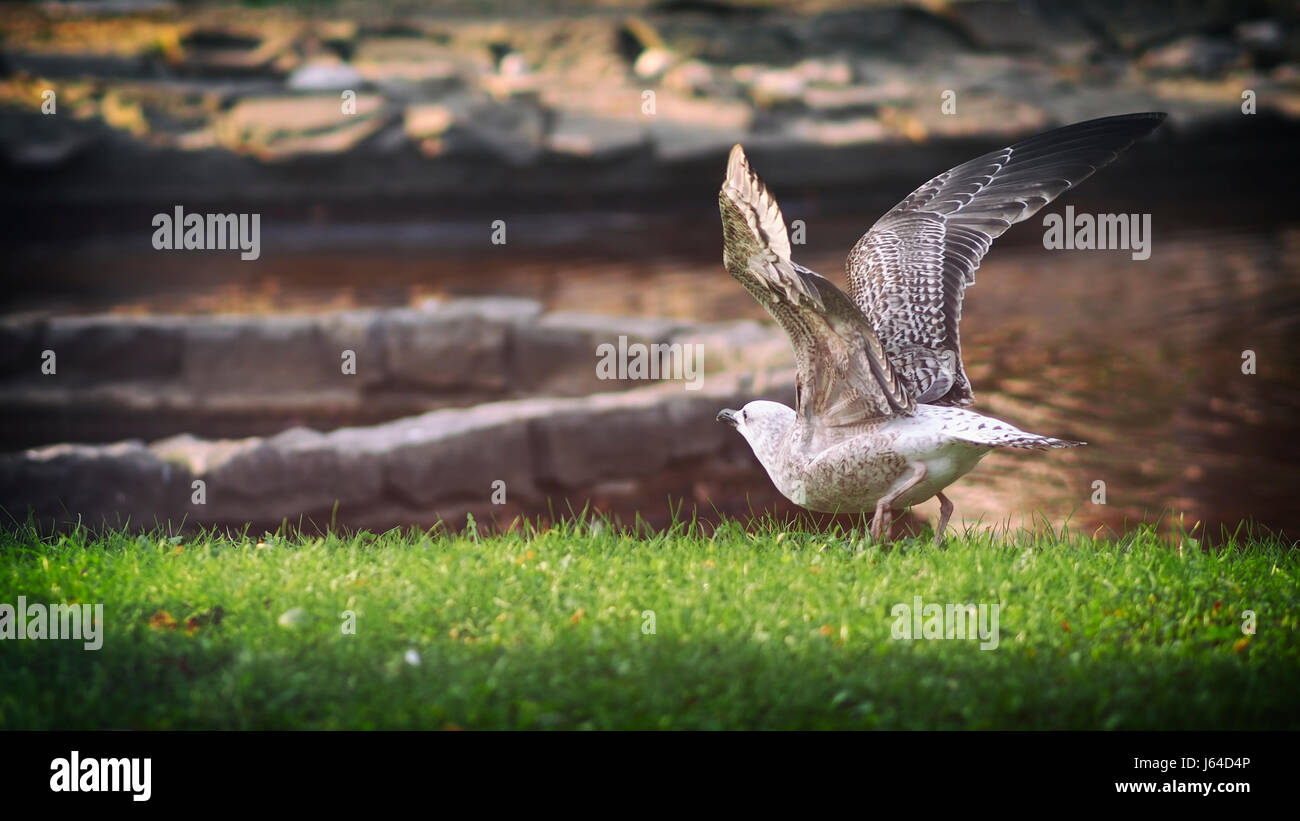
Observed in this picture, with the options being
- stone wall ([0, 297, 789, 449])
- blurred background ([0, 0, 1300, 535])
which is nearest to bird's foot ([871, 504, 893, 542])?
blurred background ([0, 0, 1300, 535])

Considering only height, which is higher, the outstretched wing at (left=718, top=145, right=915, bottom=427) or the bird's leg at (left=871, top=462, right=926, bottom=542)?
the outstretched wing at (left=718, top=145, right=915, bottom=427)

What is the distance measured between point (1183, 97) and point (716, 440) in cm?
1098

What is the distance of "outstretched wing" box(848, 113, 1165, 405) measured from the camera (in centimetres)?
393

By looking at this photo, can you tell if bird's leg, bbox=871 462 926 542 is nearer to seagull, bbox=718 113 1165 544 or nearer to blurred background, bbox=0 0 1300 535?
seagull, bbox=718 113 1165 544

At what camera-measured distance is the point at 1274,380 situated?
742 cm

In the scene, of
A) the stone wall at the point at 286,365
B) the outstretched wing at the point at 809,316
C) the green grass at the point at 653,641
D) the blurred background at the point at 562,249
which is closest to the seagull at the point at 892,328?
the outstretched wing at the point at 809,316

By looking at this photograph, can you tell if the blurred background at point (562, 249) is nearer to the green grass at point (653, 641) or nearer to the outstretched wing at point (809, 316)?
the green grass at point (653, 641)

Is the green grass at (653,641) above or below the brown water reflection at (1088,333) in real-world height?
below

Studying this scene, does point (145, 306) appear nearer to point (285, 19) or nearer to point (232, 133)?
point (232, 133)

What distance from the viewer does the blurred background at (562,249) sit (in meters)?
5.43

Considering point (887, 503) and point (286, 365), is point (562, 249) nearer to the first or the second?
point (286, 365)

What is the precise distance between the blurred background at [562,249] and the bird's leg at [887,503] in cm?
131

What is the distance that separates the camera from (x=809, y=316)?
345cm

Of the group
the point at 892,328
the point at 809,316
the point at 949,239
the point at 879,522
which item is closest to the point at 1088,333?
the point at 949,239
